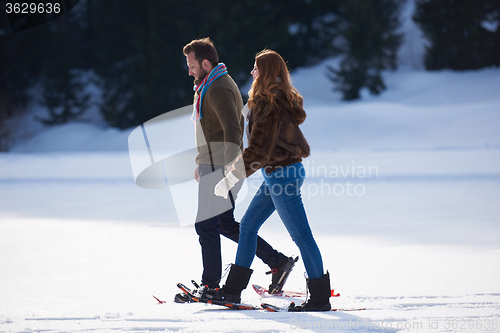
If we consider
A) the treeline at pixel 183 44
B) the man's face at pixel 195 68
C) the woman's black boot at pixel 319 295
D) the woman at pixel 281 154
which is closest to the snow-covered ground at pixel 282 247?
the woman's black boot at pixel 319 295

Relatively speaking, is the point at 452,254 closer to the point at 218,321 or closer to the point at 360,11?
the point at 218,321

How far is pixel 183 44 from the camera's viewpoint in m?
23.3

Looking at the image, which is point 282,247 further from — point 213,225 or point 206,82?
point 206,82

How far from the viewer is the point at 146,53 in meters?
23.9

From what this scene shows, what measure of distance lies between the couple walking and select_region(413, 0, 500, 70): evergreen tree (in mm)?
22022

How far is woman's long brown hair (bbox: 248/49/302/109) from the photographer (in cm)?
256

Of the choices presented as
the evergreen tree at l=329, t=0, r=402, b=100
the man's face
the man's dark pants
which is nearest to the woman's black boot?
the man's dark pants

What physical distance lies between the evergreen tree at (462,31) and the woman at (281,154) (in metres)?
22.2

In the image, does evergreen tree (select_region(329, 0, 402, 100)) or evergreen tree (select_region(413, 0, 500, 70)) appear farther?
evergreen tree (select_region(413, 0, 500, 70))

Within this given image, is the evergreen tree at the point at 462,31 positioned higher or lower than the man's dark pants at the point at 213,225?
higher

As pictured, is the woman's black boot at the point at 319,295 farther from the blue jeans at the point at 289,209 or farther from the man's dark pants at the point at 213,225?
the man's dark pants at the point at 213,225

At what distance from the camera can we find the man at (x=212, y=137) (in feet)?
9.41

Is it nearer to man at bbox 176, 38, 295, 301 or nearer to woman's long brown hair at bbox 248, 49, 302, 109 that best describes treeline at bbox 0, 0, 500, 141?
man at bbox 176, 38, 295, 301

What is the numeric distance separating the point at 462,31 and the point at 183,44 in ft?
41.3
